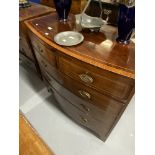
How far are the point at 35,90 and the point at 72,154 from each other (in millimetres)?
890

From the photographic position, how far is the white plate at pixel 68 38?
3.15ft

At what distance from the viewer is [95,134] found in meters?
1.45

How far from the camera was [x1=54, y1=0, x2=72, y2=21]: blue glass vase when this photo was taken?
46.3 inches

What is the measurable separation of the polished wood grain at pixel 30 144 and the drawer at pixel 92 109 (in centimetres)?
44

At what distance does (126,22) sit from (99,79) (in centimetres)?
33

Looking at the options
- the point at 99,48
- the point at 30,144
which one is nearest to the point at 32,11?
Answer: the point at 99,48

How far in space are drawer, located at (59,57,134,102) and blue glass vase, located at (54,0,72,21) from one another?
45 centimetres

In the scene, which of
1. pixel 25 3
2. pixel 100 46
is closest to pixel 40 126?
pixel 100 46

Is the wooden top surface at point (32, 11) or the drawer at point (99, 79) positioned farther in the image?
the wooden top surface at point (32, 11)

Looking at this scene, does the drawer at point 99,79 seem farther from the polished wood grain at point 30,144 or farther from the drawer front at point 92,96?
the polished wood grain at point 30,144

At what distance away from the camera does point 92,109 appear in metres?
1.09


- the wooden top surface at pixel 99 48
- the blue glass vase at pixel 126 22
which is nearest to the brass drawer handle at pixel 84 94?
the wooden top surface at pixel 99 48

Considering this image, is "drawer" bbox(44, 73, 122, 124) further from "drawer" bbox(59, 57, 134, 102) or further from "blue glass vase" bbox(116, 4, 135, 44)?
"blue glass vase" bbox(116, 4, 135, 44)

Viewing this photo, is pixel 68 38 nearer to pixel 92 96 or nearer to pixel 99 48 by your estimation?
pixel 99 48
